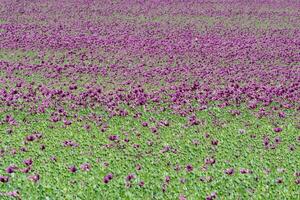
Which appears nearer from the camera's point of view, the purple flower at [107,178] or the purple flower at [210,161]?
the purple flower at [107,178]

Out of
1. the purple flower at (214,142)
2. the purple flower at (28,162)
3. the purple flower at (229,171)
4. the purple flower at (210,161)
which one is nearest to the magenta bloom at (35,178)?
the purple flower at (28,162)

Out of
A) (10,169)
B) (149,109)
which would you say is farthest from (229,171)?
A: (10,169)

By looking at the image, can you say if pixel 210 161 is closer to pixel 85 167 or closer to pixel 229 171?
pixel 229 171

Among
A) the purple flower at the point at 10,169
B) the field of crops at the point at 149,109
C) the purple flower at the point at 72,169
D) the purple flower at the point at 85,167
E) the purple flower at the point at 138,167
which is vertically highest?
the purple flower at the point at 10,169

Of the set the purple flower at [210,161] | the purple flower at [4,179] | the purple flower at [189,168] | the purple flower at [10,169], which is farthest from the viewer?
the purple flower at [210,161]

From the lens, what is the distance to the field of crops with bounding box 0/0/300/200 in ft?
32.7

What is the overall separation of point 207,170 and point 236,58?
11.1 meters

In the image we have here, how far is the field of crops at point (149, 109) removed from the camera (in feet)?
32.7

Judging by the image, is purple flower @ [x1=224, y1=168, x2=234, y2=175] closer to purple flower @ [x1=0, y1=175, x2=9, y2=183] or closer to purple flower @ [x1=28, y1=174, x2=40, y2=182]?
purple flower @ [x1=28, y1=174, x2=40, y2=182]

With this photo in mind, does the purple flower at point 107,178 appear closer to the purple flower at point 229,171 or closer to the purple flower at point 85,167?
the purple flower at point 85,167

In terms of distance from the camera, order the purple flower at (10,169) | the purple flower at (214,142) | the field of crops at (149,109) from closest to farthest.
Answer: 1. the field of crops at (149,109)
2. the purple flower at (10,169)
3. the purple flower at (214,142)

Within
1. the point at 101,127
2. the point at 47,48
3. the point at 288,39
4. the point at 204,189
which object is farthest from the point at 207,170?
the point at 288,39

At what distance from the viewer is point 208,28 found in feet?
86.2

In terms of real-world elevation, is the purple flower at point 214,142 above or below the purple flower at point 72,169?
below
